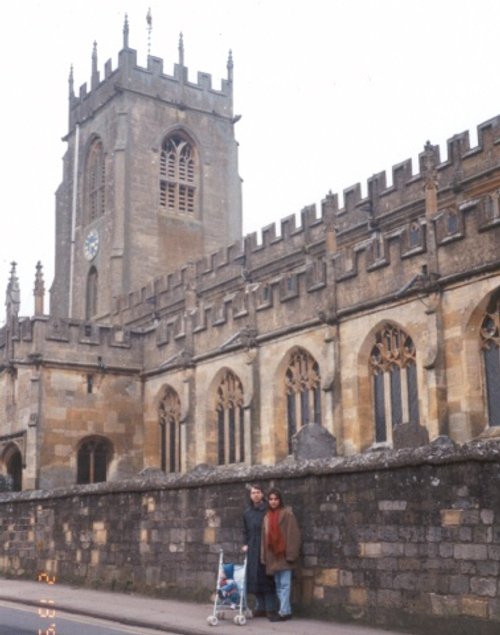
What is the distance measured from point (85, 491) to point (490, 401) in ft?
24.7

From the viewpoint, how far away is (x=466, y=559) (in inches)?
347

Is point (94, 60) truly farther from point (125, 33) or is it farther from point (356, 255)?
point (356, 255)

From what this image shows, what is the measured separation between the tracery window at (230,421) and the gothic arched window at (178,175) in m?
17.3

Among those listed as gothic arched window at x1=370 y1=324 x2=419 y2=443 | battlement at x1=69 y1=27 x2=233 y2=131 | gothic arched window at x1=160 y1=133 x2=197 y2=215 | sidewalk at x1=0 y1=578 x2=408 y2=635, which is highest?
battlement at x1=69 y1=27 x2=233 y2=131

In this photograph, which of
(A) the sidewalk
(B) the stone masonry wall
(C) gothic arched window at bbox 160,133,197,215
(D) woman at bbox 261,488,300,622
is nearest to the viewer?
(B) the stone masonry wall

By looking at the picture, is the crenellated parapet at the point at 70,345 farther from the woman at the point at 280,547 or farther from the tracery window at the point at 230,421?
the woman at the point at 280,547

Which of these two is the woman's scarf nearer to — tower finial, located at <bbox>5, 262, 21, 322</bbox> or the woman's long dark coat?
the woman's long dark coat

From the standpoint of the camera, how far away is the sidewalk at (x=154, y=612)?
975 cm

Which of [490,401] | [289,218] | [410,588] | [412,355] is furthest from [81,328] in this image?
[410,588]

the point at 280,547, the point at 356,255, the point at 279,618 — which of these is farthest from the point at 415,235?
the point at 279,618

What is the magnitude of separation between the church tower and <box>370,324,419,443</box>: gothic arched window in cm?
1932

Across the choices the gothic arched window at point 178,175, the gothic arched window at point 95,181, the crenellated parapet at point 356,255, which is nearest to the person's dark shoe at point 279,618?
the crenellated parapet at point 356,255

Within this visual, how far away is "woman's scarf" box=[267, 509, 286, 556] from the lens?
10.4 meters

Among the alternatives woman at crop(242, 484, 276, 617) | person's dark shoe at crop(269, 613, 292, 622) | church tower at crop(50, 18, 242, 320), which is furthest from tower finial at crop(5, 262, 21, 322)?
person's dark shoe at crop(269, 613, 292, 622)
